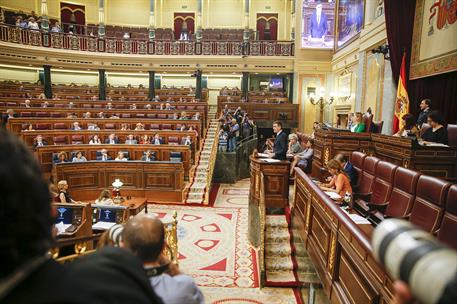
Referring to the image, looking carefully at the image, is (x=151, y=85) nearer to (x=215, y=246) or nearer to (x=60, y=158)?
(x=60, y=158)

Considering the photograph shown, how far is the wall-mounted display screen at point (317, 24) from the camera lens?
11955 millimetres

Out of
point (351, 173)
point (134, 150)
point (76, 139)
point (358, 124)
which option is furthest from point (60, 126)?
point (351, 173)

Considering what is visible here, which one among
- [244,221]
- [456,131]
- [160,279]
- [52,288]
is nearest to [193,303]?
[160,279]

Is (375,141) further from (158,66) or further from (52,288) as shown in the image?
(158,66)

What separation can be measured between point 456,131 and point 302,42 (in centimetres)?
1028

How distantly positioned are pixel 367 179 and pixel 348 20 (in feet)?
25.6

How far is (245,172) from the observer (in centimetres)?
1023

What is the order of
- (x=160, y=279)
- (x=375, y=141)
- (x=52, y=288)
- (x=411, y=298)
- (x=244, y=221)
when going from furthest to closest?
1. (x=244, y=221)
2. (x=375, y=141)
3. (x=160, y=279)
4. (x=411, y=298)
5. (x=52, y=288)

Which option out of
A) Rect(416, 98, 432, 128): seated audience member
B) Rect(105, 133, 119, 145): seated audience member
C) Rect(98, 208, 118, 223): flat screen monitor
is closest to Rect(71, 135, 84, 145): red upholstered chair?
Rect(105, 133, 119, 145): seated audience member

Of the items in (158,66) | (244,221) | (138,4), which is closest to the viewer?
(244,221)

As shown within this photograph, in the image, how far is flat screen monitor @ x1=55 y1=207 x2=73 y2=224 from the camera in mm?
3963

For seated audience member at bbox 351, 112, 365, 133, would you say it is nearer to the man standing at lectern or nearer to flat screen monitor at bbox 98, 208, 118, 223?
the man standing at lectern

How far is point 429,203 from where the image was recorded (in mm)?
2605

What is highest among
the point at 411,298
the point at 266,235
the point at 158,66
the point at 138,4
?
the point at 138,4
